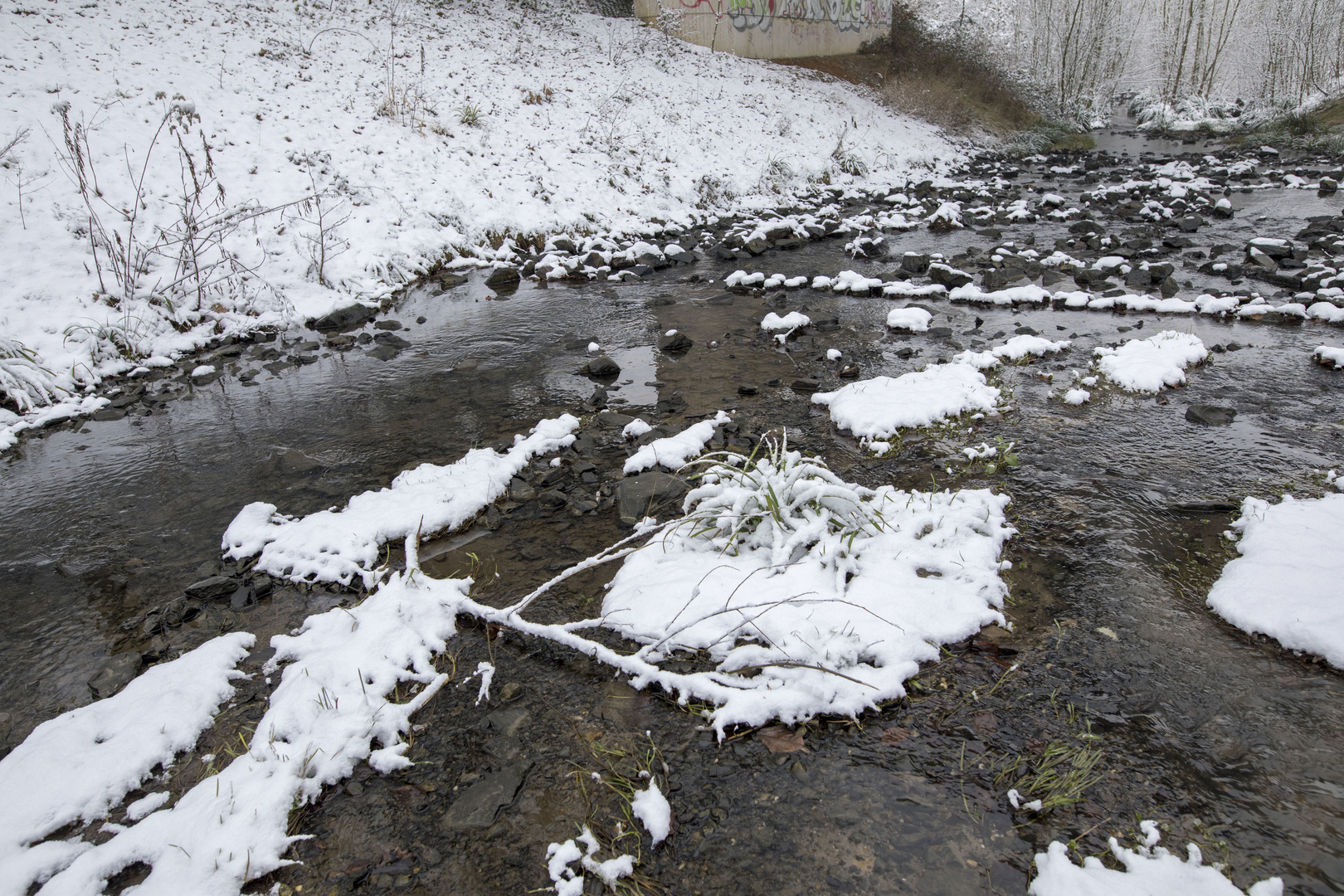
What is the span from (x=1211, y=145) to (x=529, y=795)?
23313mm

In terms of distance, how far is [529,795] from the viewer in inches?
78.6

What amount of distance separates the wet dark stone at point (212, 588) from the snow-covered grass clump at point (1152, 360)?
5389mm

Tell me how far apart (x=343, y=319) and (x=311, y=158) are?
3.28 metres

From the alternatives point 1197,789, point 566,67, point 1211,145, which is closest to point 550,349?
point 1197,789

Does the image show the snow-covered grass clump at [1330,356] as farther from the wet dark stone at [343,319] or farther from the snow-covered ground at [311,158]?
the wet dark stone at [343,319]

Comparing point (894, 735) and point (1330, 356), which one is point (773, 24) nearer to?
point (1330, 356)

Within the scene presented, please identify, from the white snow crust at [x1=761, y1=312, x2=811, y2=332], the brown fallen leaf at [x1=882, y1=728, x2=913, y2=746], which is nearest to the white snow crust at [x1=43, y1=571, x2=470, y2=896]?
the brown fallen leaf at [x1=882, y1=728, x2=913, y2=746]

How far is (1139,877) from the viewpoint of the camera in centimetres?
165

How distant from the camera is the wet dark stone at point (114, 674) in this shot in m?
2.51

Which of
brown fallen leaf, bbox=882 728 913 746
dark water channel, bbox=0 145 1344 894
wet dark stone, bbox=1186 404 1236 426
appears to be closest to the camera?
dark water channel, bbox=0 145 1344 894

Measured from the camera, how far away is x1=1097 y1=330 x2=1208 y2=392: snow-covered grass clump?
4484 millimetres

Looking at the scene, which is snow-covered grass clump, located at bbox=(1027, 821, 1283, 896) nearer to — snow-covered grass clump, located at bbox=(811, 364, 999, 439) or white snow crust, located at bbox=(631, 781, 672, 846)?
white snow crust, located at bbox=(631, 781, 672, 846)

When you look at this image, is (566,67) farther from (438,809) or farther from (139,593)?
(438,809)

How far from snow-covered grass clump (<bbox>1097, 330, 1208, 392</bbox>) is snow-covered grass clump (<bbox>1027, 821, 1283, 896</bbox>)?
3.60 metres
